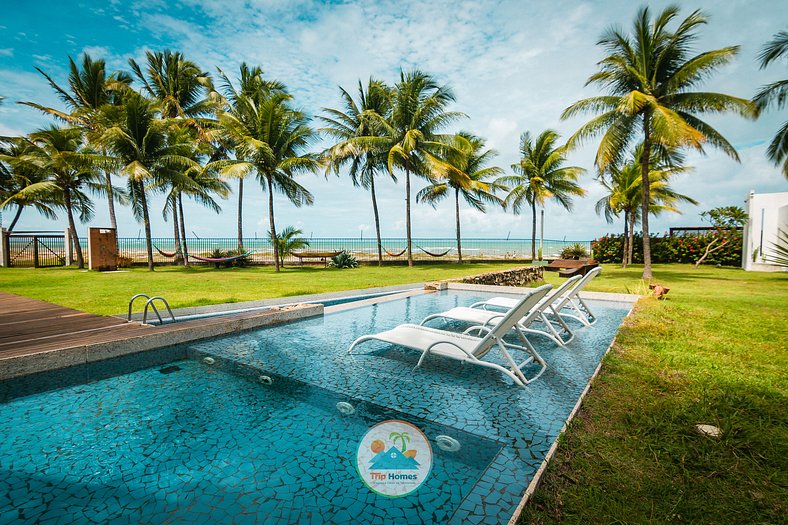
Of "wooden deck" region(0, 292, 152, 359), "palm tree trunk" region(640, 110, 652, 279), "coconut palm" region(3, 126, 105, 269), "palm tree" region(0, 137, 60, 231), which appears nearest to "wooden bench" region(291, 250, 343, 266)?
"coconut palm" region(3, 126, 105, 269)

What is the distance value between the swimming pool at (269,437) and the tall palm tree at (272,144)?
13.6 metres

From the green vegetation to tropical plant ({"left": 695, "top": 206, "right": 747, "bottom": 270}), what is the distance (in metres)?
18.3

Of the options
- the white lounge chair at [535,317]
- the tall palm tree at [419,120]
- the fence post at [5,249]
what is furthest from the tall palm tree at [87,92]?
the white lounge chair at [535,317]

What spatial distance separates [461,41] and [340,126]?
11.9m

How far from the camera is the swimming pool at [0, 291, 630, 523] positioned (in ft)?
6.35

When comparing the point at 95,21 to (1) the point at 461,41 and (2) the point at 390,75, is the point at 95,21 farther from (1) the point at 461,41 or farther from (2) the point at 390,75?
(2) the point at 390,75

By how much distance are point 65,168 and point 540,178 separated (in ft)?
77.2

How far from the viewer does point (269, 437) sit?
2.60 metres

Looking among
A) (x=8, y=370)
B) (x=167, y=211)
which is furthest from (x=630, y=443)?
(x=167, y=211)

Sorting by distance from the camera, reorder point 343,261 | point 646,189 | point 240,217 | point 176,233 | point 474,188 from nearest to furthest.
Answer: point 646,189
point 343,261
point 240,217
point 176,233
point 474,188

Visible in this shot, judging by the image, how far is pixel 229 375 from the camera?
3.81m

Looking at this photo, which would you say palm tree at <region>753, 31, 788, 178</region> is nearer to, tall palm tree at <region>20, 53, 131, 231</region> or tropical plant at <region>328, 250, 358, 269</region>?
tropical plant at <region>328, 250, 358, 269</region>

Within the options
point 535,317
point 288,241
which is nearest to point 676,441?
point 535,317

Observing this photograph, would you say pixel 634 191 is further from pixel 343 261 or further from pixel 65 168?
pixel 65 168
